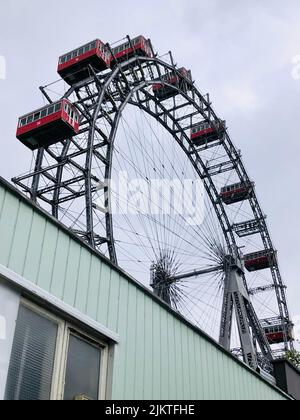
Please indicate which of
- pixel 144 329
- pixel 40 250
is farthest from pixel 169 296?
pixel 40 250

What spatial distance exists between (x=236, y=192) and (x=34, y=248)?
2828 centimetres

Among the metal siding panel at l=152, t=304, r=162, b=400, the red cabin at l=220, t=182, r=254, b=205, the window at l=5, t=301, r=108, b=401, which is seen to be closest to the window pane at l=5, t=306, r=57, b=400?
the window at l=5, t=301, r=108, b=401

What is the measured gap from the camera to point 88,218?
54.4 ft

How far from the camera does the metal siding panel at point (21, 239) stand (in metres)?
4.38

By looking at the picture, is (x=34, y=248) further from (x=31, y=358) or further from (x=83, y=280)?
(x=31, y=358)

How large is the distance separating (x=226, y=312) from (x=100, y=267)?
18987 millimetres

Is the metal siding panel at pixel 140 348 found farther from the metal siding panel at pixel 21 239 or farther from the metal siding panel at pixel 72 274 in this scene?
the metal siding panel at pixel 21 239

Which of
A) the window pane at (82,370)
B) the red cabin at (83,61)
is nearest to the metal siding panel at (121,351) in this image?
the window pane at (82,370)

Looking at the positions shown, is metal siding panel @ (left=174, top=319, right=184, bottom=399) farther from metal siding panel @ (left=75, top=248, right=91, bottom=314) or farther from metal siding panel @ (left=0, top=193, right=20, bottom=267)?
metal siding panel @ (left=0, top=193, right=20, bottom=267)

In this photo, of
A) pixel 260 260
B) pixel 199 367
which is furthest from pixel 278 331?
pixel 199 367

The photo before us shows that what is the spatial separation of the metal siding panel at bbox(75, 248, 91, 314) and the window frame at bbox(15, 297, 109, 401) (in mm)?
209

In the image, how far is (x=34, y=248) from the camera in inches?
182

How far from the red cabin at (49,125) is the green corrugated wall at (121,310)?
12414 millimetres
